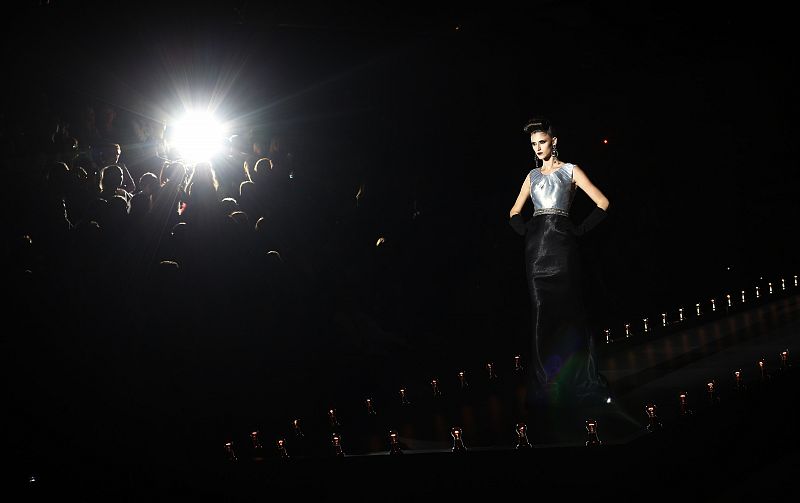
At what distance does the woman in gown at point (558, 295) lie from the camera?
528 centimetres

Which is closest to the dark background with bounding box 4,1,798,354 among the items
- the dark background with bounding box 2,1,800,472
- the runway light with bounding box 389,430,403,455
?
the dark background with bounding box 2,1,800,472

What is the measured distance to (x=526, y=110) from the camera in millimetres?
8938

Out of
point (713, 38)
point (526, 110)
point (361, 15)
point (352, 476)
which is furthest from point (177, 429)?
point (713, 38)

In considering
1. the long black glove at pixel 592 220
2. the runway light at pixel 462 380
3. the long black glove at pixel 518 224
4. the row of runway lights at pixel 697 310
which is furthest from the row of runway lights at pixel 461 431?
the row of runway lights at pixel 697 310

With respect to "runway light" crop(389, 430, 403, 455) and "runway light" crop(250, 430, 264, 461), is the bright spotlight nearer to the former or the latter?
"runway light" crop(250, 430, 264, 461)

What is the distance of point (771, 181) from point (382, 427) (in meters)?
8.31

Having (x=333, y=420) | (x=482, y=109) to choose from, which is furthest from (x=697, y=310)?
(x=333, y=420)

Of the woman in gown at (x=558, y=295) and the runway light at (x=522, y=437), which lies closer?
the runway light at (x=522, y=437)

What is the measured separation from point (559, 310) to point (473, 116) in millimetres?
3837

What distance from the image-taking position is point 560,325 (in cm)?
534

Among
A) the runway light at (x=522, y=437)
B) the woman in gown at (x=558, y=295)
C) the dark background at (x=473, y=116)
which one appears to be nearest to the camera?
the runway light at (x=522, y=437)

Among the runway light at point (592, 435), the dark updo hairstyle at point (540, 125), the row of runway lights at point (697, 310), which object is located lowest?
the runway light at point (592, 435)

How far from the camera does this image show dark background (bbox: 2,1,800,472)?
22.2 feet

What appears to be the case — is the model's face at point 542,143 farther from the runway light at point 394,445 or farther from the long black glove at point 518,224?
the runway light at point 394,445
